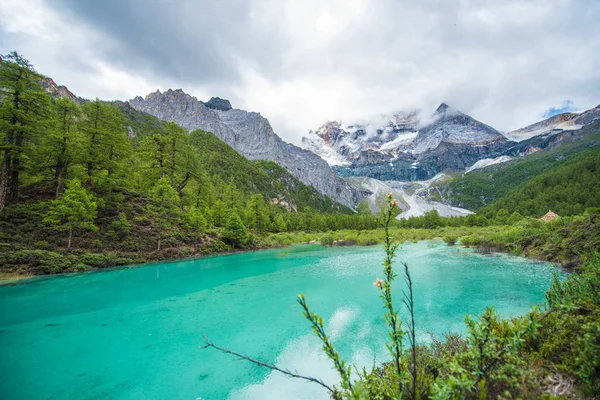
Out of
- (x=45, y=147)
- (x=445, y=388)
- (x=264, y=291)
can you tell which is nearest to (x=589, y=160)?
(x=264, y=291)

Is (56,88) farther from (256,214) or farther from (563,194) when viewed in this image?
(563,194)

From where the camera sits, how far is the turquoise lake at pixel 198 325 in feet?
25.9

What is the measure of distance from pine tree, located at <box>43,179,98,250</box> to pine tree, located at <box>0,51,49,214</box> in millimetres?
4070

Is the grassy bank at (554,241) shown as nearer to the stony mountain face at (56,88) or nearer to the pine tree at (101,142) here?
the pine tree at (101,142)

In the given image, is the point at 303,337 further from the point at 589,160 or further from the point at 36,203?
the point at 589,160

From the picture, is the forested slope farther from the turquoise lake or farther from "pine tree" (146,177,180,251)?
the turquoise lake

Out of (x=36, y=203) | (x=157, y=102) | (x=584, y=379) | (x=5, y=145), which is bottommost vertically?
(x=584, y=379)

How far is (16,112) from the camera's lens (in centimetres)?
2369

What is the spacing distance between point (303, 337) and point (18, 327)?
12.4m

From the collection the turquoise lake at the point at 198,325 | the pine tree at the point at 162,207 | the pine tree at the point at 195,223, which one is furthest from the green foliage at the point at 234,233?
the turquoise lake at the point at 198,325

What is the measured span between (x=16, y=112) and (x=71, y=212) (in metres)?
9.80

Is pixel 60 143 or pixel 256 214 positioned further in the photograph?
pixel 256 214

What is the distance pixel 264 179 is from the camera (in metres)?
140

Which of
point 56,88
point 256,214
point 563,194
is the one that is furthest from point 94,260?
point 56,88
